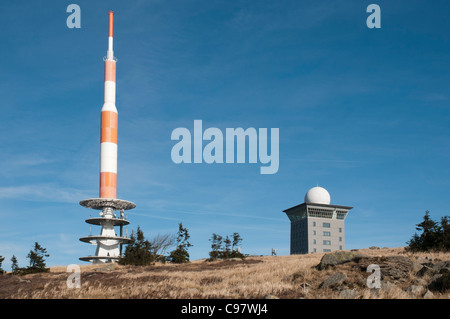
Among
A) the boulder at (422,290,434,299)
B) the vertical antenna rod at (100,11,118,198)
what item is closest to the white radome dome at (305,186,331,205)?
the vertical antenna rod at (100,11,118,198)

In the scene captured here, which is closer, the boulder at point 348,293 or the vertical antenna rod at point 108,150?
the boulder at point 348,293

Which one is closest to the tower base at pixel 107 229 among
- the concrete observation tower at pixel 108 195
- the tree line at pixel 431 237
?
the concrete observation tower at pixel 108 195

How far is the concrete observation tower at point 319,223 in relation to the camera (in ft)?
393

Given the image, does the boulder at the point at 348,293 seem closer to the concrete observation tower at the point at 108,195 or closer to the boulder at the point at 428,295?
the boulder at the point at 428,295

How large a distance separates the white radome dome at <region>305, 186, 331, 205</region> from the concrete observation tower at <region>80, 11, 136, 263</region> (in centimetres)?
5643

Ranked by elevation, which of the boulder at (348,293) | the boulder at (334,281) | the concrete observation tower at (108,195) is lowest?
the boulder at (348,293)

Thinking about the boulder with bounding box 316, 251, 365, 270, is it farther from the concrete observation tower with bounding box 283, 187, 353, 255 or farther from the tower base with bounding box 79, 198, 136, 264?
the concrete observation tower with bounding box 283, 187, 353, 255

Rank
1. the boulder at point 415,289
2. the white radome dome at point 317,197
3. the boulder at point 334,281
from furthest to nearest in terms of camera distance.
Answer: the white radome dome at point 317,197 → the boulder at point 334,281 → the boulder at point 415,289

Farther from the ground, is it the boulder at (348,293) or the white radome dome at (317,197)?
the white radome dome at (317,197)

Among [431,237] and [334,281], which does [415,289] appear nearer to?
[334,281]
